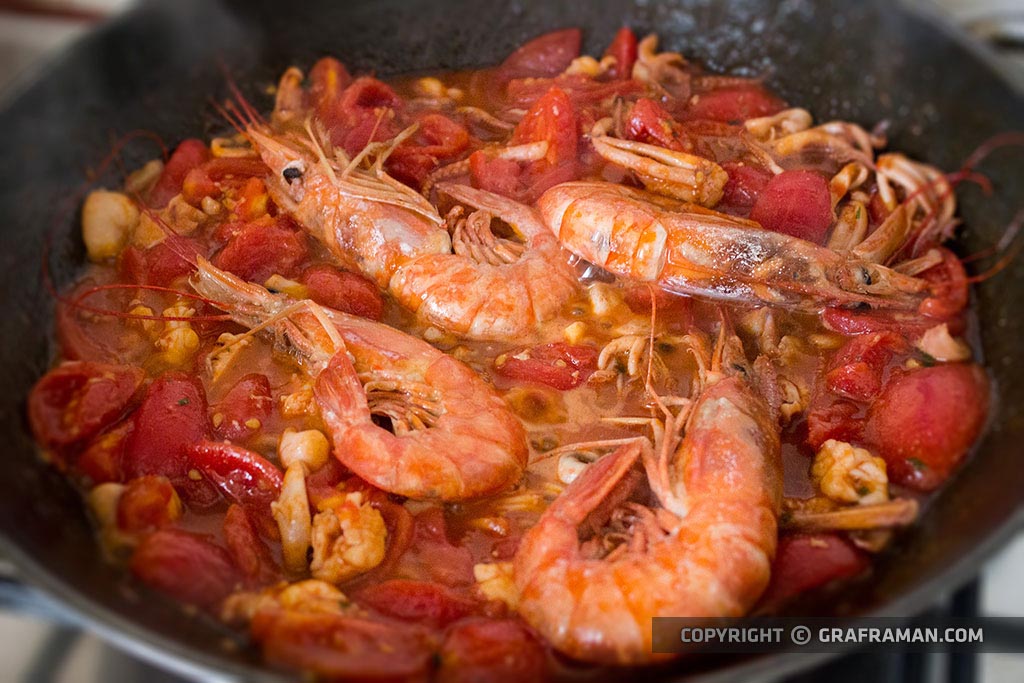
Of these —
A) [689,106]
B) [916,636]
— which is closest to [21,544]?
[916,636]

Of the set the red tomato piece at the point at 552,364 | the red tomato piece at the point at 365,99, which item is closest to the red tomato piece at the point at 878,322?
the red tomato piece at the point at 552,364

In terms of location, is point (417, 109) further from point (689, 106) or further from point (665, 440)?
point (665, 440)

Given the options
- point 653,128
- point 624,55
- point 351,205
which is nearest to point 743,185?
point 653,128

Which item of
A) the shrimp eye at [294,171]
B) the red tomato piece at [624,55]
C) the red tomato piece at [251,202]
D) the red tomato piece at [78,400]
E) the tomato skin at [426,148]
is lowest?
the red tomato piece at [78,400]

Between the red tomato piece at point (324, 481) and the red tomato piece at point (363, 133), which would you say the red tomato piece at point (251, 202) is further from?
the red tomato piece at point (324, 481)

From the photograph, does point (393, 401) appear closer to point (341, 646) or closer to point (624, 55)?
point (341, 646)

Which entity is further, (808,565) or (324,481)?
(324,481)
